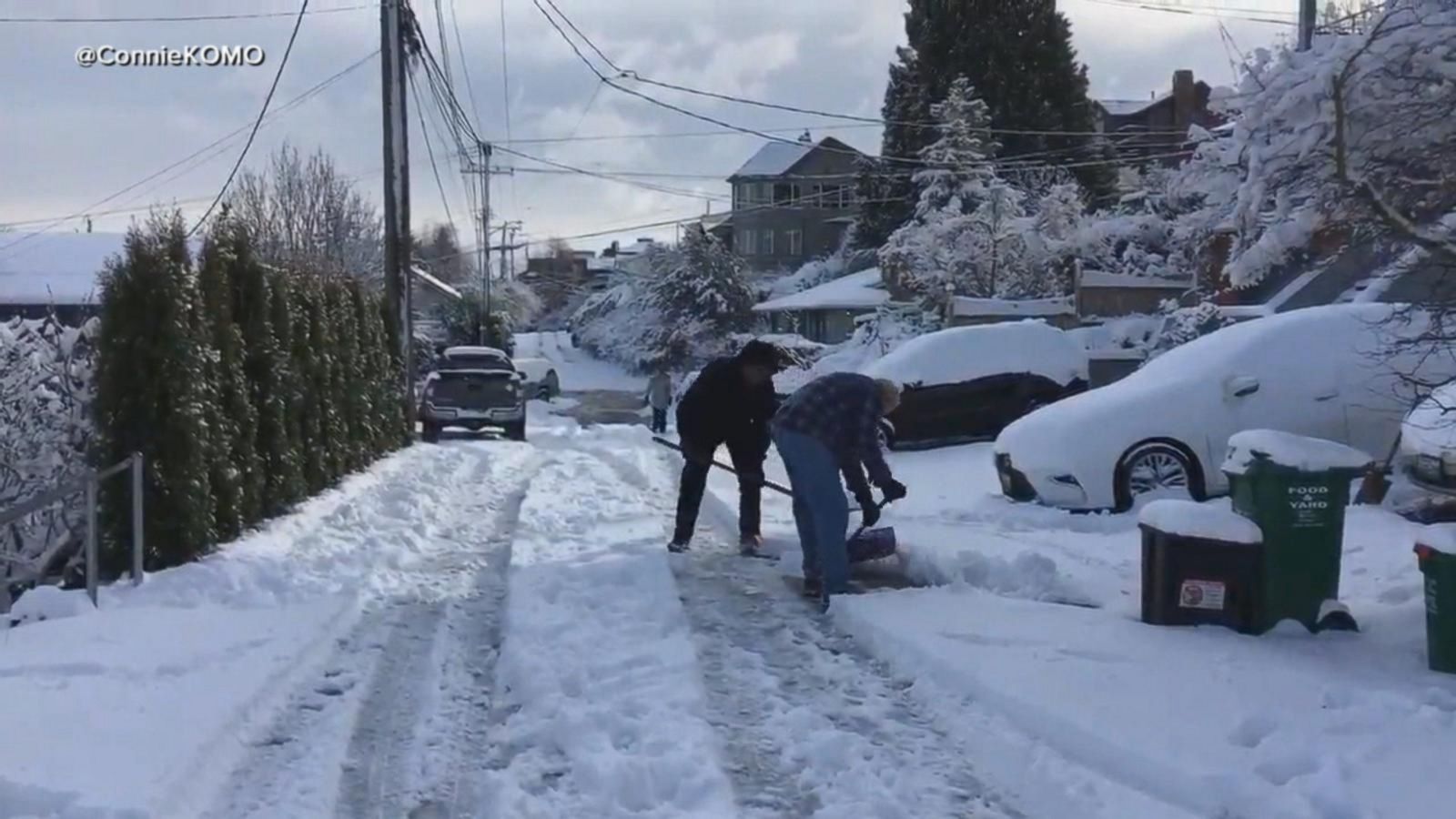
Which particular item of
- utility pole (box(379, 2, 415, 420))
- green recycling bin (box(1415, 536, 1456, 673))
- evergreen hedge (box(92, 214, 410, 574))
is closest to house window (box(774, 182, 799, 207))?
utility pole (box(379, 2, 415, 420))

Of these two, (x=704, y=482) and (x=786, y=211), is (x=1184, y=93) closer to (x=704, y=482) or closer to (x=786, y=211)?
(x=786, y=211)

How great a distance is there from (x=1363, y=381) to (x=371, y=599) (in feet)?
26.0

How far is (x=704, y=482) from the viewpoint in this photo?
37.6ft

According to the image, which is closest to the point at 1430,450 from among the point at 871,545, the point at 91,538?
the point at 871,545

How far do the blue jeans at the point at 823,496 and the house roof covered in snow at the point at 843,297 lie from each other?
3526 centimetres

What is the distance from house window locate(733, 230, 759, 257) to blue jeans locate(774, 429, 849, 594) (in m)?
68.2

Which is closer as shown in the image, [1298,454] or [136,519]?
[1298,454]

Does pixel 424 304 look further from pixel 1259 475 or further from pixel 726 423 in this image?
pixel 1259 475

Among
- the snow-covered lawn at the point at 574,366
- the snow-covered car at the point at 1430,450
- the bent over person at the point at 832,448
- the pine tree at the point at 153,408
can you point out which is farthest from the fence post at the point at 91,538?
the snow-covered lawn at the point at 574,366

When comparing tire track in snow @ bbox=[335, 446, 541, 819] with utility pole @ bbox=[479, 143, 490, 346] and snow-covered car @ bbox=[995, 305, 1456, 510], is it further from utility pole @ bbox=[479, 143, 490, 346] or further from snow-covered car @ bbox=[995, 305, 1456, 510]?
utility pole @ bbox=[479, 143, 490, 346]

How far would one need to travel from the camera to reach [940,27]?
48219 millimetres

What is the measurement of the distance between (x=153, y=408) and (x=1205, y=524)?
683 cm

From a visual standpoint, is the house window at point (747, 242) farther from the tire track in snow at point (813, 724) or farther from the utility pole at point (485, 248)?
the tire track in snow at point (813, 724)

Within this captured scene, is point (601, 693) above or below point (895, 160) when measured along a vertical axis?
below
